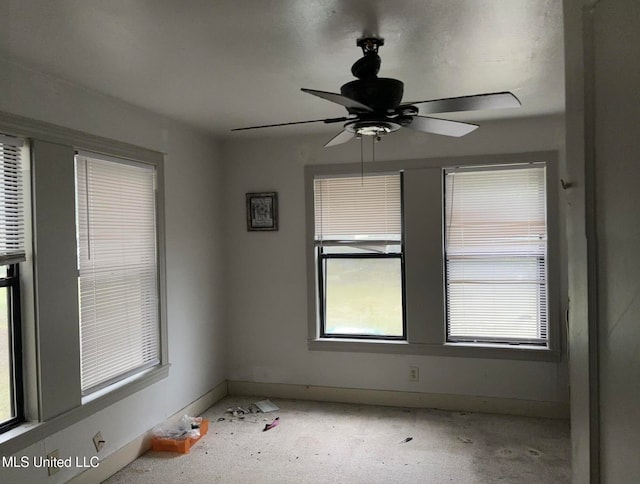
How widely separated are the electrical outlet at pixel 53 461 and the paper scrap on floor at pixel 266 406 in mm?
1792

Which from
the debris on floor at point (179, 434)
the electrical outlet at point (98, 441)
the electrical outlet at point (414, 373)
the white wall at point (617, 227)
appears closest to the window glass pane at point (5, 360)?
the electrical outlet at point (98, 441)

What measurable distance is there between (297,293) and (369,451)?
1.57 metres

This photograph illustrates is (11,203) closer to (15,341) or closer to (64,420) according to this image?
(15,341)

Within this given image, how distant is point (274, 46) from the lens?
7.45 feet

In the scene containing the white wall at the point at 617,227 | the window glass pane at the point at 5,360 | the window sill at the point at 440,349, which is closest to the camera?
the white wall at the point at 617,227

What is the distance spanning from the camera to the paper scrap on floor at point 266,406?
4.12 meters

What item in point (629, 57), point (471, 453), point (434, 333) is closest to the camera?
point (629, 57)

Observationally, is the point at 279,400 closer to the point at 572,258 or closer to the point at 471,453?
the point at 471,453

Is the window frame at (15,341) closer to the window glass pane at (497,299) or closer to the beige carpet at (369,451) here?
the beige carpet at (369,451)

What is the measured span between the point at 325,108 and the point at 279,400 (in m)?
2.67

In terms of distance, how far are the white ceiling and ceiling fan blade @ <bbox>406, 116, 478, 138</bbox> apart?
354 mm

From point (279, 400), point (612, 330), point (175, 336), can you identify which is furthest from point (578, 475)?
point (279, 400)

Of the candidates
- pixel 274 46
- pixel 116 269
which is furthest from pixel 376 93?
pixel 116 269

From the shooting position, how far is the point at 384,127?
2.24m
